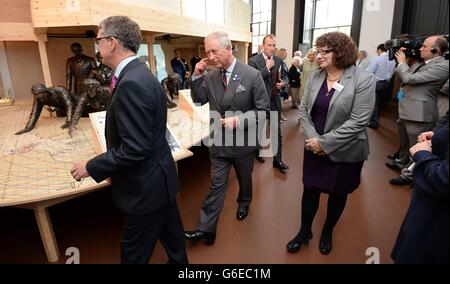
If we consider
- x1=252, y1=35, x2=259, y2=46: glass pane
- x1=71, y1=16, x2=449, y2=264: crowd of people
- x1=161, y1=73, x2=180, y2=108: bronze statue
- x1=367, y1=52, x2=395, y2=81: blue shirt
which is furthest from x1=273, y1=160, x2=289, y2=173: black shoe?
x1=252, y1=35, x2=259, y2=46: glass pane

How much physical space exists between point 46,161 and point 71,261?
2.52ft

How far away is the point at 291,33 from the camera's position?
32.9 ft

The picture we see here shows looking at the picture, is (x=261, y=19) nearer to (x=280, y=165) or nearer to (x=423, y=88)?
(x=280, y=165)

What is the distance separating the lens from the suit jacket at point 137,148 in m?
1.24

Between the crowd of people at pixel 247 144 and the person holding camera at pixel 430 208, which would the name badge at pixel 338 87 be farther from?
the person holding camera at pixel 430 208

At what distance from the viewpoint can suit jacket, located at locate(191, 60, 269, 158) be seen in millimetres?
2162

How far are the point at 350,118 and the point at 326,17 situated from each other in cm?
885

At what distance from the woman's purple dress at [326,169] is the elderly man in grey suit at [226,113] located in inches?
17.9

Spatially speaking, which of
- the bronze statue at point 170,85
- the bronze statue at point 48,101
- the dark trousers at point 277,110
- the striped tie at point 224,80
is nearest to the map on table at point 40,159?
the bronze statue at point 48,101

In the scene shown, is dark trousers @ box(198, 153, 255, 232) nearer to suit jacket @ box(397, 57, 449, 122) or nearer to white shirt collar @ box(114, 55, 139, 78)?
white shirt collar @ box(114, 55, 139, 78)

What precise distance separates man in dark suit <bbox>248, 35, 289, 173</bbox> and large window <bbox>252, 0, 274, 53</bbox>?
783 centimetres
